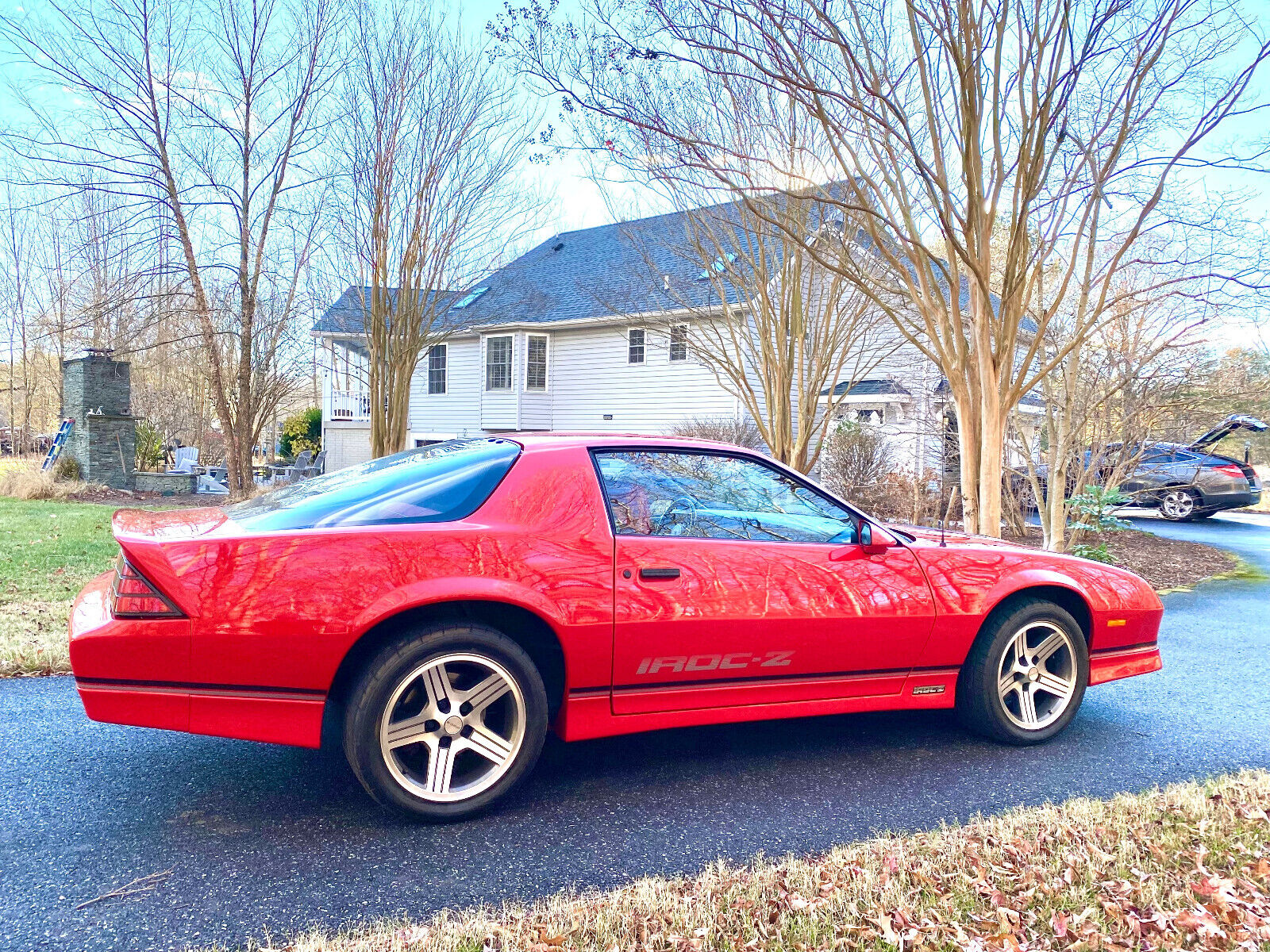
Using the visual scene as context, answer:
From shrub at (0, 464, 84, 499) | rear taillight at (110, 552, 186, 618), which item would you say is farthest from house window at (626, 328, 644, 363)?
rear taillight at (110, 552, 186, 618)

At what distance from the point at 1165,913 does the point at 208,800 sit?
3.25 metres

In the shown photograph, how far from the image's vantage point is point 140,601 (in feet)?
9.07

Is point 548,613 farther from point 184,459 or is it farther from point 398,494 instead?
point 184,459

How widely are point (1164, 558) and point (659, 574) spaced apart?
34.0 feet

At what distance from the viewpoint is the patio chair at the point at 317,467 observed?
24.0 metres

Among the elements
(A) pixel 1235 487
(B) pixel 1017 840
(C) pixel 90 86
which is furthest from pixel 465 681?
(A) pixel 1235 487

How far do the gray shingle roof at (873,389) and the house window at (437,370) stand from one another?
1230cm

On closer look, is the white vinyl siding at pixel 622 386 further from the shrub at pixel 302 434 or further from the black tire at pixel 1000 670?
the black tire at pixel 1000 670

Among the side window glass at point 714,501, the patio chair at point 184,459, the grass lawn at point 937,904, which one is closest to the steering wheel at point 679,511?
the side window glass at point 714,501

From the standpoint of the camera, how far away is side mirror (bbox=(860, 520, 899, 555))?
3682 mm

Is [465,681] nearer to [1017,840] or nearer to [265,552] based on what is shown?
[265,552]

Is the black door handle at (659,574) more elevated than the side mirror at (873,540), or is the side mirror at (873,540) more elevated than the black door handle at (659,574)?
the side mirror at (873,540)

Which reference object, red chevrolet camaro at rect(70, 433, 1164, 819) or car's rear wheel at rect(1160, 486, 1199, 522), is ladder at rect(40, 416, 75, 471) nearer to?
red chevrolet camaro at rect(70, 433, 1164, 819)

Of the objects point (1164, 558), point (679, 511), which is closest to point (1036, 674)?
point (679, 511)
